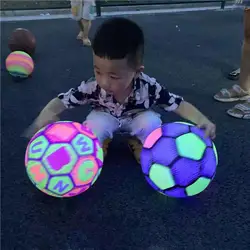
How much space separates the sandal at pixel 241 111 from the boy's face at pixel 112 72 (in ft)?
2.76

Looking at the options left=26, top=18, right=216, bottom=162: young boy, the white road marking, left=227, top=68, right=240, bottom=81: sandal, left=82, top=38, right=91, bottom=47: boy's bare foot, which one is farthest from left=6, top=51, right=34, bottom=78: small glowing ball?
the white road marking

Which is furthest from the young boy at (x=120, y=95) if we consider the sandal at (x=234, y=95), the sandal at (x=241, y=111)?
the sandal at (x=234, y=95)

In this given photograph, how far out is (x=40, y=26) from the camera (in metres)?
3.95

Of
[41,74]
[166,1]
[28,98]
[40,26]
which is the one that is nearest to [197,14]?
[166,1]

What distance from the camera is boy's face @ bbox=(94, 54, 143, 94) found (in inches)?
45.9

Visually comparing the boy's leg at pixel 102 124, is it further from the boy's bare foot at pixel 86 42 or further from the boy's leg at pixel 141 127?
the boy's bare foot at pixel 86 42

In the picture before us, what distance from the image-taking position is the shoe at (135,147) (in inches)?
57.3

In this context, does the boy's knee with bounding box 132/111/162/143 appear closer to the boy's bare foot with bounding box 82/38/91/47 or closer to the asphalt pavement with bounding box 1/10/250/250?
the asphalt pavement with bounding box 1/10/250/250

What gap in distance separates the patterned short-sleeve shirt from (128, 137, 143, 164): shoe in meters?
0.16

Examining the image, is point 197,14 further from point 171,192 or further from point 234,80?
point 171,192

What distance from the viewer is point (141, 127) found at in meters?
1.44

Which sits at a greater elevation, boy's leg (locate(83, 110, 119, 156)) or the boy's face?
the boy's face

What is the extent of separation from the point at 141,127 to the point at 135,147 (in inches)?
3.9

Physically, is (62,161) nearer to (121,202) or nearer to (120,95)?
(121,202)
